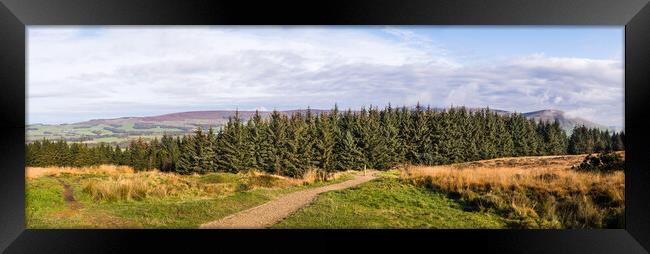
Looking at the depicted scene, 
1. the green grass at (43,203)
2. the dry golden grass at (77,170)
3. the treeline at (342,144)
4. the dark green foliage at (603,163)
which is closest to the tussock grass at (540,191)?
the dark green foliage at (603,163)

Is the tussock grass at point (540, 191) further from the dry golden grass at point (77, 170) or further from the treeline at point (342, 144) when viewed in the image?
the dry golden grass at point (77, 170)

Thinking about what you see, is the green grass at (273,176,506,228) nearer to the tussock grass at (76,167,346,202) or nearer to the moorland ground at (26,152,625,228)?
the moorland ground at (26,152,625,228)

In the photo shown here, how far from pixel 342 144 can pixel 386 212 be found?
3.81m

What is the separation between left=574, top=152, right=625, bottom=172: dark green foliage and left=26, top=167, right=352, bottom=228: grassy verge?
6654 mm

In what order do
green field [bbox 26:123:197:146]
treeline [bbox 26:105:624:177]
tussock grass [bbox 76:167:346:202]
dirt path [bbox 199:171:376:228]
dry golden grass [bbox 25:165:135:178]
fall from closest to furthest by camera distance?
1. dirt path [bbox 199:171:376:228]
2. tussock grass [bbox 76:167:346:202]
3. dry golden grass [bbox 25:165:135:178]
4. green field [bbox 26:123:197:146]
5. treeline [bbox 26:105:624:177]

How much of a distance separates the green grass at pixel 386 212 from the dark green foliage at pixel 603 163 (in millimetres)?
3587

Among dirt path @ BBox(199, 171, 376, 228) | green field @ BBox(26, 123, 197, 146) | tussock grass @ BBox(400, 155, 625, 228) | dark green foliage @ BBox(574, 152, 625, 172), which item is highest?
green field @ BBox(26, 123, 197, 146)

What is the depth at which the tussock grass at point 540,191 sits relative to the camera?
8.02 metres

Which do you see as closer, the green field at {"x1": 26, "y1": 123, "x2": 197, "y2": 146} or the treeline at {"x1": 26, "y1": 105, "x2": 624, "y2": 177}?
the green field at {"x1": 26, "y1": 123, "x2": 197, "y2": 146}

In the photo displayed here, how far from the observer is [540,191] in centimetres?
919

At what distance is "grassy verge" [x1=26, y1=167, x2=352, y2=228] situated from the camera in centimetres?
820

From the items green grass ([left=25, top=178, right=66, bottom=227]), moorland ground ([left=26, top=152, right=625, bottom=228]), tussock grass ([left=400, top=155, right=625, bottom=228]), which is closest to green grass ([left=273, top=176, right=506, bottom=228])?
moorland ground ([left=26, top=152, right=625, bottom=228])
